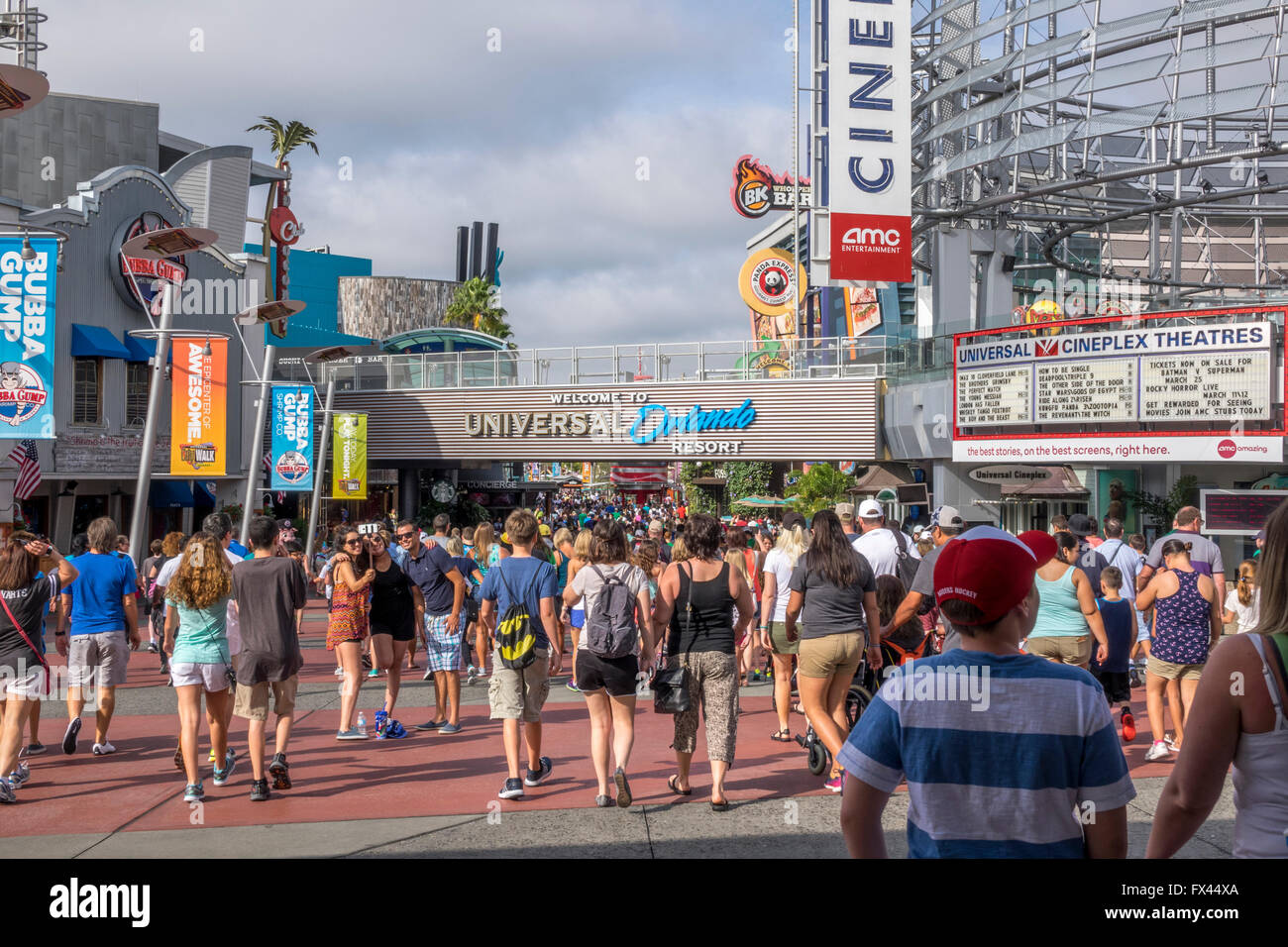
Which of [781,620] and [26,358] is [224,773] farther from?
[26,358]

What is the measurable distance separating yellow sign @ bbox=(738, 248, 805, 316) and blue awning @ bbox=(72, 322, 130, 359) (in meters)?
30.3

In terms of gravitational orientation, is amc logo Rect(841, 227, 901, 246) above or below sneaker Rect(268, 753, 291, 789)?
above

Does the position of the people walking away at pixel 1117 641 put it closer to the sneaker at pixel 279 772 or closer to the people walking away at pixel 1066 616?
the people walking away at pixel 1066 616

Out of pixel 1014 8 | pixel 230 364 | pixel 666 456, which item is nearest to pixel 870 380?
pixel 666 456

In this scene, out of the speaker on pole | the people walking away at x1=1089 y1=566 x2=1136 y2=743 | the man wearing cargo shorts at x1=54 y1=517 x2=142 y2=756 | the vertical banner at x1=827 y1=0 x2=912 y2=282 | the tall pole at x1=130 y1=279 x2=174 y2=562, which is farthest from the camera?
the speaker on pole

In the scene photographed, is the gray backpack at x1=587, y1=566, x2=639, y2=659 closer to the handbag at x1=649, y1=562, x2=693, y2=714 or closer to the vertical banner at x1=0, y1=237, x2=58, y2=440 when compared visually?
the handbag at x1=649, y1=562, x2=693, y2=714

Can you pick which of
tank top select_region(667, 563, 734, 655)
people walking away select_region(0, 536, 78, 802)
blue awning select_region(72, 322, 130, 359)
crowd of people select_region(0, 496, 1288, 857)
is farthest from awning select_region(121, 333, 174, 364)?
tank top select_region(667, 563, 734, 655)

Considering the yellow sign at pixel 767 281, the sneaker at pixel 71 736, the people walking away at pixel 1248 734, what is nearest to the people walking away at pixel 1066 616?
the people walking away at pixel 1248 734

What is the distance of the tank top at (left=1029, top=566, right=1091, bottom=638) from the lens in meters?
8.29

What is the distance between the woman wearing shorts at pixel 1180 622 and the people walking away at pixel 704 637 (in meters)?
2.80

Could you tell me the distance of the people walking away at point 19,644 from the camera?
752 cm

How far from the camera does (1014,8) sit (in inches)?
1022
